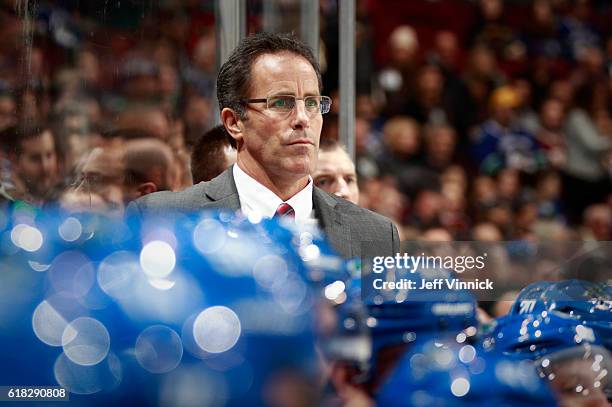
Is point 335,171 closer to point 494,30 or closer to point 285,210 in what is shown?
point 285,210

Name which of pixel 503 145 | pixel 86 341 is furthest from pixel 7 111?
pixel 503 145

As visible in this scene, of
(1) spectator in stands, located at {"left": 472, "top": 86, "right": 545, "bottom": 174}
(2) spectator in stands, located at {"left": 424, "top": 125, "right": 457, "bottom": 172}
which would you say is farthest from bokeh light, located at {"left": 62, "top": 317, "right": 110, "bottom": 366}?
(1) spectator in stands, located at {"left": 472, "top": 86, "right": 545, "bottom": 174}

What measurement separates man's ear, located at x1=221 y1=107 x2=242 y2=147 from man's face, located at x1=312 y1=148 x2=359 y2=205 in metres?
0.77

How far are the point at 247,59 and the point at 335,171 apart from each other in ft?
2.80

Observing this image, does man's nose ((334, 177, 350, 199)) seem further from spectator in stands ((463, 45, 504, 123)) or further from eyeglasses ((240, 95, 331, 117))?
spectator in stands ((463, 45, 504, 123))

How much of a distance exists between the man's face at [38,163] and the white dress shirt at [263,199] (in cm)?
23

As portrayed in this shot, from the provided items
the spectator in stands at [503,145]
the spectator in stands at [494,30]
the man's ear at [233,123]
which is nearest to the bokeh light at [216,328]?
the man's ear at [233,123]

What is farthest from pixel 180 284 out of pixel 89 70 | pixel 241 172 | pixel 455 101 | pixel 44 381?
pixel 455 101

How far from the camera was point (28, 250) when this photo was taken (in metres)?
0.89

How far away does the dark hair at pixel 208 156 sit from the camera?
72.7 inches

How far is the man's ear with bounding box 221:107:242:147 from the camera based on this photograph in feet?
4.54

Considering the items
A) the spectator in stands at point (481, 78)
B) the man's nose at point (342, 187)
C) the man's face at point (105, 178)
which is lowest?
the spectator in stands at point (481, 78)

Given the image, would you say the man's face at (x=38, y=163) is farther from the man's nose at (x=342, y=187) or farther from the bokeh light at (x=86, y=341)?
the man's nose at (x=342, y=187)

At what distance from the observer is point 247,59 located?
4.44 ft
